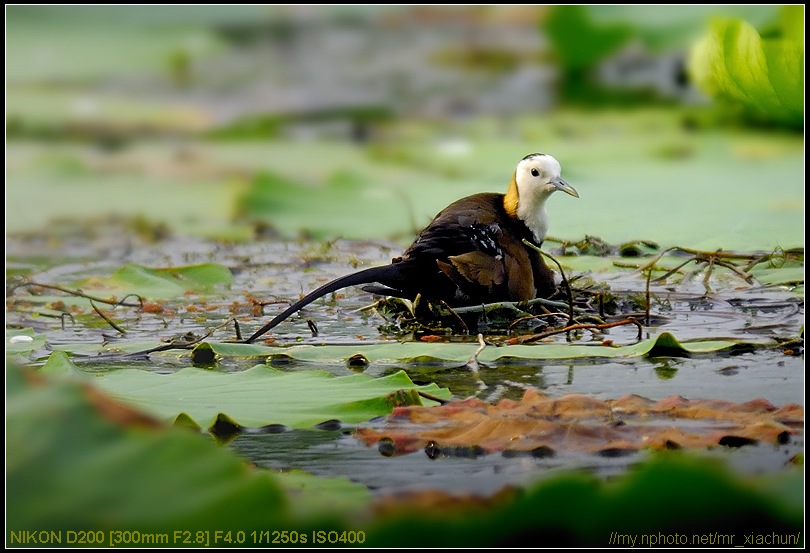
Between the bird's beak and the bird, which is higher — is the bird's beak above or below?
above

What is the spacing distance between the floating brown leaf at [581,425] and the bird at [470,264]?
1.26m

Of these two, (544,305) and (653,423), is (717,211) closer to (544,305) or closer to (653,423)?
(544,305)

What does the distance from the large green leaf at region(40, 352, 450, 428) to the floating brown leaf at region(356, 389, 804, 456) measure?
0.24 ft

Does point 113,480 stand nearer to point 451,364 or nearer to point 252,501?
point 252,501

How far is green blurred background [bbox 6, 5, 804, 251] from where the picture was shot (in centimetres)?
547

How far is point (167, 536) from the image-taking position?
1125 mm

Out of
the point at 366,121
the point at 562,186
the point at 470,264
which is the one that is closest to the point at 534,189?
the point at 562,186

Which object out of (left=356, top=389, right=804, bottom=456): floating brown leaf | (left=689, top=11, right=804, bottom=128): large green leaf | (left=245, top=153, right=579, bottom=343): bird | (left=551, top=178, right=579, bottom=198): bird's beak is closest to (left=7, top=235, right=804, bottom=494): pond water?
(left=356, top=389, right=804, bottom=456): floating brown leaf

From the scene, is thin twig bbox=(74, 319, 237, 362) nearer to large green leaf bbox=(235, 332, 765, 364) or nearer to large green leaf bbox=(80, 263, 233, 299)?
large green leaf bbox=(235, 332, 765, 364)

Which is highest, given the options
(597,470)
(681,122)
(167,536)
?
(681,122)

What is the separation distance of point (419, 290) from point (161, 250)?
241 cm

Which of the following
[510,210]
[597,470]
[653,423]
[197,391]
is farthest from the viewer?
[510,210]

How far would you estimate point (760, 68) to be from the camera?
325 cm

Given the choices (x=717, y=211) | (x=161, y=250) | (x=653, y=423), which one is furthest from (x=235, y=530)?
(x=161, y=250)
